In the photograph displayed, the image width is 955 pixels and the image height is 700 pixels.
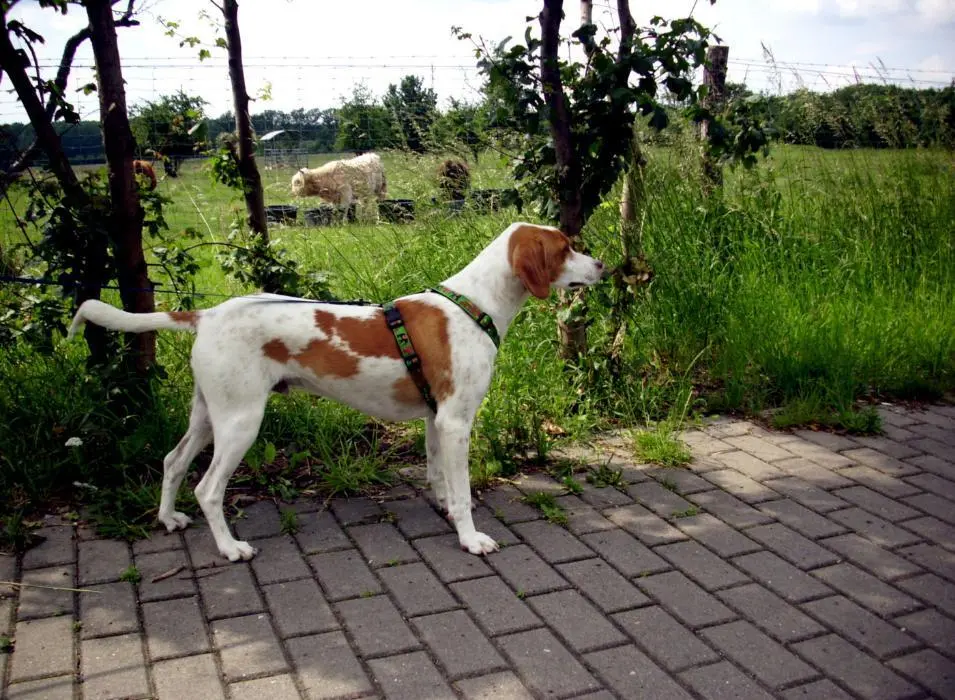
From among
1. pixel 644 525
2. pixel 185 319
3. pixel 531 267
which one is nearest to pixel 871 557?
pixel 644 525

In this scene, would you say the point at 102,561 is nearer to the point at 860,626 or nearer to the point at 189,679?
the point at 189,679

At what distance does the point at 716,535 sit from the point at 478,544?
1128mm

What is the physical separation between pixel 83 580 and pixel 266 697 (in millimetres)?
1170

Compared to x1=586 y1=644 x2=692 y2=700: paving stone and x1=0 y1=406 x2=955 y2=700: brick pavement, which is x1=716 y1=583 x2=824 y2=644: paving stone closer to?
x1=0 y1=406 x2=955 y2=700: brick pavement

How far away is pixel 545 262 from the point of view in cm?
382

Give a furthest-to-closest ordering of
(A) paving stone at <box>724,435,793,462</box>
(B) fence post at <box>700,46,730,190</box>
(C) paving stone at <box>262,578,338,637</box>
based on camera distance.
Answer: (B) fence post at <box>700,46,730,190</box> < (A) paving stone at <box>724,435,793,462</box> < (C) paving stone at <box>262,578,338,637</box>

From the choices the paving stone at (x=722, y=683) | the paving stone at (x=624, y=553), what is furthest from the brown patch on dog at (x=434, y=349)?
the paving stone at (x=722, y=683)

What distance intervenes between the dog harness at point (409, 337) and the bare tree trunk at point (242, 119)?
165 centimetres

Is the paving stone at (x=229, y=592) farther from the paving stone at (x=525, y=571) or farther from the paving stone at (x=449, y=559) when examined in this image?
the paving stone at (x=525, y=571)

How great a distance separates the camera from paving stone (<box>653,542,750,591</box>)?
11.4 ft

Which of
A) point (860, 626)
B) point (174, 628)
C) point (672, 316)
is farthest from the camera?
point (672, 316)

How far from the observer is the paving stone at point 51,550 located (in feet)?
11.5

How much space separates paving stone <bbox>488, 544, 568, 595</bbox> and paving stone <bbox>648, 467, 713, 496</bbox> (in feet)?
3.45

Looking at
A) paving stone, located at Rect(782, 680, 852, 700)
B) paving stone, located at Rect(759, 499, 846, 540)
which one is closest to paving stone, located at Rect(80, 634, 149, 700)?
paving stone, located at Rect(782, 680, 852, 700)
